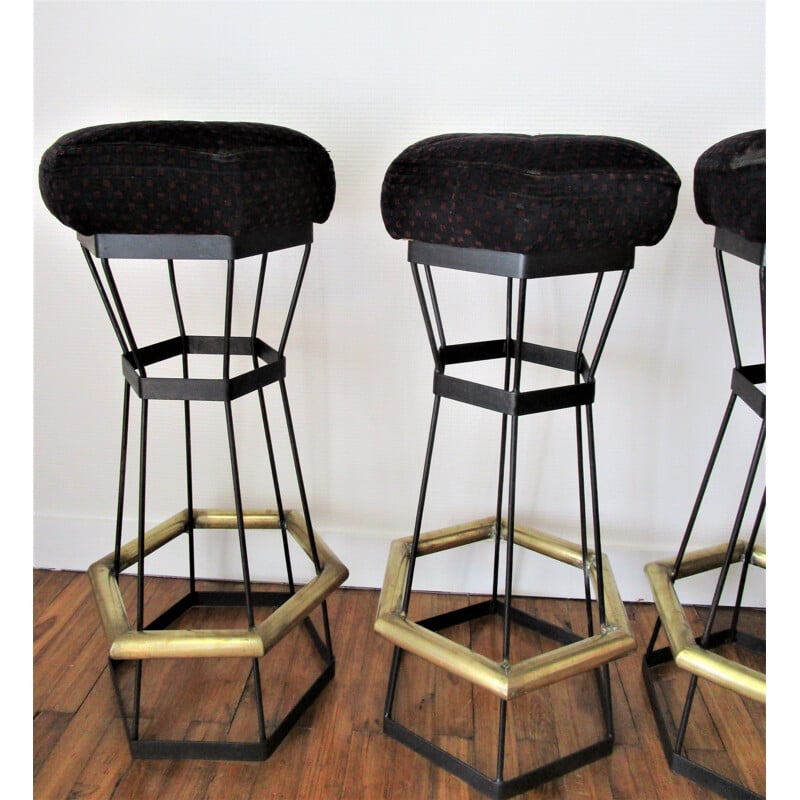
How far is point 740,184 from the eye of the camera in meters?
1.04

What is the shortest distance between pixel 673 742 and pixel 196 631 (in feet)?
2.41

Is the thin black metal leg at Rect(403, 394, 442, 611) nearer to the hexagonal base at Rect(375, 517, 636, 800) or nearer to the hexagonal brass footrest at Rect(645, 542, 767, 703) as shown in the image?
the hexagonal base at Rect(375, 517, 636, 800)

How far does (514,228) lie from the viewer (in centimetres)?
103

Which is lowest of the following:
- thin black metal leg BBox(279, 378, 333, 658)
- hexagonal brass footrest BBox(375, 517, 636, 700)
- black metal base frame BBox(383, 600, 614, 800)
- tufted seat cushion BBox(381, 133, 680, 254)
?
black metal base frame BBox(383, 600, 614, 800)

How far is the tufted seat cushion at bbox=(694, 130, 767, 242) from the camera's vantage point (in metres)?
1.01

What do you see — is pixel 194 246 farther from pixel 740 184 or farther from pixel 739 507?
pixel 739 507

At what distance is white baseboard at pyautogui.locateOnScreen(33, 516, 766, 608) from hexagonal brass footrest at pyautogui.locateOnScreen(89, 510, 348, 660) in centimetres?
26

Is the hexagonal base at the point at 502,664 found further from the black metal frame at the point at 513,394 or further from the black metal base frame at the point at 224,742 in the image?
the black metal base frame at the point at 224,742

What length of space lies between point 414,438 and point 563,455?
11.5 inches

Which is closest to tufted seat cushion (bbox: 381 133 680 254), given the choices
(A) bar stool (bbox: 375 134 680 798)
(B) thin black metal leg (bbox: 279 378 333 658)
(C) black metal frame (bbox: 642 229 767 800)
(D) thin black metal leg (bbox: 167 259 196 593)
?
(A) bar stool (bbox: 375 134 680 798)

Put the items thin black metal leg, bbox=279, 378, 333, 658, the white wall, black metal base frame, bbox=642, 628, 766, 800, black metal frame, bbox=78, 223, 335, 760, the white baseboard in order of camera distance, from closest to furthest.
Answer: black metal frame, bbox=78, 223, 335, 760
black metal base frame, bbox=642, 628, 766, 800
thin black metal leg, bbox=279, 378, 333, 658
the white wall
the white baseboard

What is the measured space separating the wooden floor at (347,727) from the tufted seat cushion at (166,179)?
2.56 feet

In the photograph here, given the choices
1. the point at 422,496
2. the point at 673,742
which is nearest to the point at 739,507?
the point at 673,742
